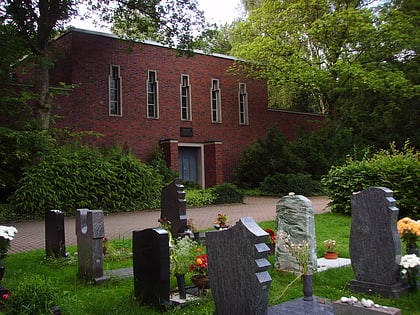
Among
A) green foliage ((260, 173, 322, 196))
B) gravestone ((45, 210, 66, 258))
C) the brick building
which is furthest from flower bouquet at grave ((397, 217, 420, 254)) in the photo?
the brick building

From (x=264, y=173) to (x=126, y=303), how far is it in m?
20.9

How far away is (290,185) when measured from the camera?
75.8 feet

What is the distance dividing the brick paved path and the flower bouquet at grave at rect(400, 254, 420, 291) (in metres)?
7.37

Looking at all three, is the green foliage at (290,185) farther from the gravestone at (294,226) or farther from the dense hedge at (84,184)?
the gravestone at (294,226)

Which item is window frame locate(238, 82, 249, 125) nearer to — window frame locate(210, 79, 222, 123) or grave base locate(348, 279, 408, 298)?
window frame locate(210, 79, 222, 123)

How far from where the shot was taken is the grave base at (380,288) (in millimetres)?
5906

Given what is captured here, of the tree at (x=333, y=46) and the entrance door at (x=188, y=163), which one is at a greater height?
the tree at (x=333, y=46)

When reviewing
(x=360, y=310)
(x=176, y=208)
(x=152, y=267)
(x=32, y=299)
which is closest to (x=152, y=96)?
(x=176, y=208)

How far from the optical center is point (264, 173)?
86.2ft

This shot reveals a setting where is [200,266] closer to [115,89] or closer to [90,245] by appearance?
[90,245]

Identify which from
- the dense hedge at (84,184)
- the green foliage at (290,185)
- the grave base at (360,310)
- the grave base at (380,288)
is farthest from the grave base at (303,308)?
the green foliage at (290,185)

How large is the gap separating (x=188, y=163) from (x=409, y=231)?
20264mm

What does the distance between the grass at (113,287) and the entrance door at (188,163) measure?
16031 millimetres

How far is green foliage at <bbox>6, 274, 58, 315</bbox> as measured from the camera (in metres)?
4.68
